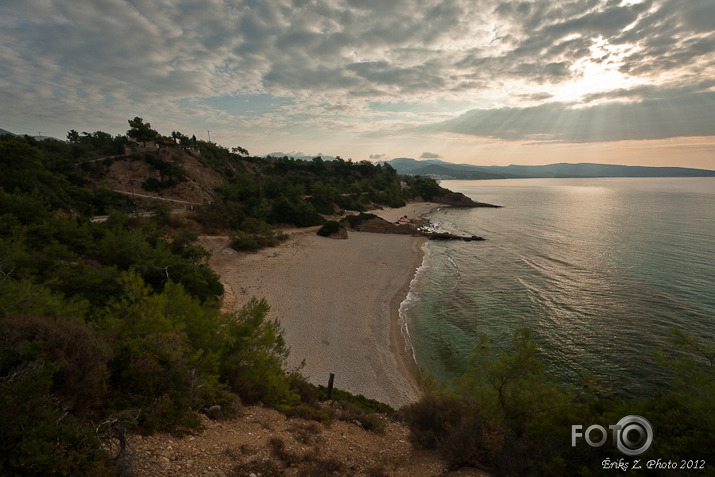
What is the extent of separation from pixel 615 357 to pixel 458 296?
42.4 feet

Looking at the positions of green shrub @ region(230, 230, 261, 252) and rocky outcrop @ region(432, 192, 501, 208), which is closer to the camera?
green shrub @ region(230, 230, 261, 252)

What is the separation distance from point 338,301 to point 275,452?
2004 centimetres


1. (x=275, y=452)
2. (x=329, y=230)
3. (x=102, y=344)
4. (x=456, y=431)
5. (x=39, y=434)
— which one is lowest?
(x=329, y=230)

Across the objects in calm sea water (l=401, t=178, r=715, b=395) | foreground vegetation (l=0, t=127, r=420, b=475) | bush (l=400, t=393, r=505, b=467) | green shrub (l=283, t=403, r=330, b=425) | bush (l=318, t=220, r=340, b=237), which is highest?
foreground vegetation (l=0, t=127, r=420, b=475)

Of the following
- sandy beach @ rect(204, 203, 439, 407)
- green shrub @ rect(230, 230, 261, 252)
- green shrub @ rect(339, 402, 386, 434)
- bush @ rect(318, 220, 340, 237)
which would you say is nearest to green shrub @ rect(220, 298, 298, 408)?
green shrub @ rect(339, 402, 386, 434)

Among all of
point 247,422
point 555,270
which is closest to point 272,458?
point 247,422

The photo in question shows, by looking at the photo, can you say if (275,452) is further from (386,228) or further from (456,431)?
(386,228)

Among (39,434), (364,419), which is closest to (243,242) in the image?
(364,419)

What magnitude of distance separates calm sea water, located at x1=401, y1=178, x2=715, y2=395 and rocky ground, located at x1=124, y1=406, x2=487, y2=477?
33.4 feet

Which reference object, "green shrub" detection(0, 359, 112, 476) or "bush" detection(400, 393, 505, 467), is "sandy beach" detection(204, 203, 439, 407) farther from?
"green shrub" detection(0, 359, 112, 476)

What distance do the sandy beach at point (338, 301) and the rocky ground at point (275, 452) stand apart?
261 inches

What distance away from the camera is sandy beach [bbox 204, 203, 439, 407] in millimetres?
18906

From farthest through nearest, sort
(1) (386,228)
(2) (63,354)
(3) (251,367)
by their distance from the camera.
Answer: (1) (386,228)
(3) (251,367)
(2) (63,354)

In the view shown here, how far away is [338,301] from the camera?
28.3 m
